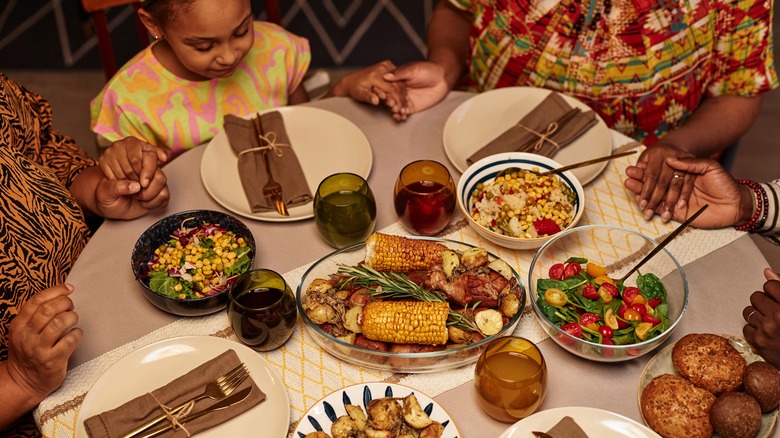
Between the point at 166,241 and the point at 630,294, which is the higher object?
the point at 630,294

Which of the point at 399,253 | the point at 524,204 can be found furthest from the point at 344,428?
the point at 524,204

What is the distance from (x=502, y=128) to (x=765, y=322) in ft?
3.14

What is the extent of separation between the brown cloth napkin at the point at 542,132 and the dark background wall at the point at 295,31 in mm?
2727

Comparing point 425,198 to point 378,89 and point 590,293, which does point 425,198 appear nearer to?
point 590,293

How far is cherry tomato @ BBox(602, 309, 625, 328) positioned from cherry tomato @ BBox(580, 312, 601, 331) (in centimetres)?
2

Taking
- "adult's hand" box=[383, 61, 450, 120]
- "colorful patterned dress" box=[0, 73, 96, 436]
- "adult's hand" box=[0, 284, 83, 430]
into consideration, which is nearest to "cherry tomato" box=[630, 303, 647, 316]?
"adult's hand" box=[383, 61, 450, 120]

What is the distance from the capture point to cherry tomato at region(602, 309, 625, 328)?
1.61 metres

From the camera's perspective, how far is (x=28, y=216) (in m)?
1.90

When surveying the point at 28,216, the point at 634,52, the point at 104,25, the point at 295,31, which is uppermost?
the point at 634,52

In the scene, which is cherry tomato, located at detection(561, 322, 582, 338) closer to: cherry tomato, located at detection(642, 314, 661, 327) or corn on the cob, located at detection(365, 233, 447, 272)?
cherry tomato, located at detection(642, 314, 661, 327)

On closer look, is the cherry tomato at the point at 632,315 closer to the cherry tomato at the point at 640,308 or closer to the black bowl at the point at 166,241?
the cherry tomato at the point at 640,308

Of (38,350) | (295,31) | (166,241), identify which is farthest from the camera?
(295,31)

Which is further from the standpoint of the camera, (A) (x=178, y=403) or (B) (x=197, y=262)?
(B) (x=197, y=262)

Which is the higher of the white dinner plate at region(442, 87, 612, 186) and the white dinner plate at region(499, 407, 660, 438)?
the white dinner plate at region(442, 87, 612, 186)
